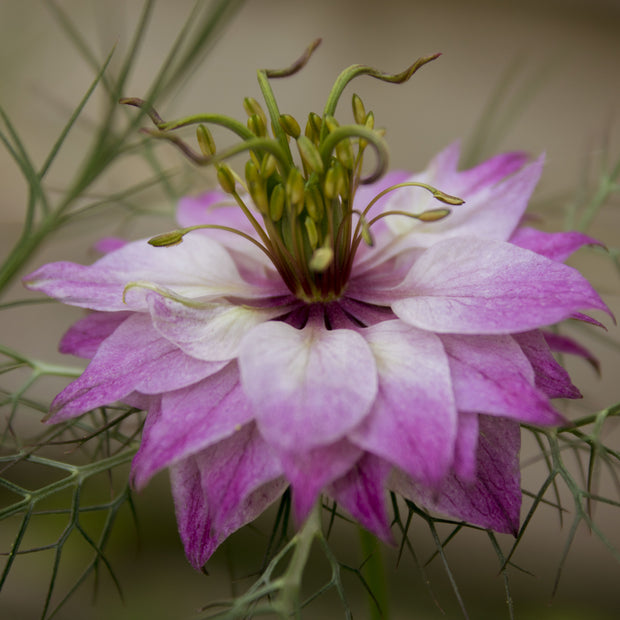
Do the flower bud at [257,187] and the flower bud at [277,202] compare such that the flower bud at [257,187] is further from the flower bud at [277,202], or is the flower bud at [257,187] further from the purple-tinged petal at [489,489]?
the purple-tinged petal at [489,489]

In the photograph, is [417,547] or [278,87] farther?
[278,87]

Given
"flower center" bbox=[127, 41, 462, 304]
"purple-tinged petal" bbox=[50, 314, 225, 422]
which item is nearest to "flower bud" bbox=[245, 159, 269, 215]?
"flower center" bbox=[127, 41, 462, 304]

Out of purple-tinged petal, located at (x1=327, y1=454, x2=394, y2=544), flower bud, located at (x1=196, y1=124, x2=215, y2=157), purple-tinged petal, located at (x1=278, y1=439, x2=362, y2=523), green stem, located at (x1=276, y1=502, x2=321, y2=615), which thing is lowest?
green stem, located at (x1=276, y1=502, x2=321, y2=615)

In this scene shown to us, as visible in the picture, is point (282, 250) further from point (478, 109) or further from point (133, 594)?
point (478, 109)

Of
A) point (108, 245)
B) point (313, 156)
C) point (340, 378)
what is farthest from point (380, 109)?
point (340, 378)

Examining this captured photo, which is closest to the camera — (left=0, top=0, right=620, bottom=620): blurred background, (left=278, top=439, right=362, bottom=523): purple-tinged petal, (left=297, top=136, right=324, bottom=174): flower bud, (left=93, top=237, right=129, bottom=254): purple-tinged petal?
(left=278, top=439, right=362, bottom=523): purple-tinged petal

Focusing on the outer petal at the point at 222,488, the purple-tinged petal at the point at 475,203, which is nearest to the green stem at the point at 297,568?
the outer petal at the point at 222,488

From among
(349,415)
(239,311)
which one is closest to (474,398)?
(349,415)

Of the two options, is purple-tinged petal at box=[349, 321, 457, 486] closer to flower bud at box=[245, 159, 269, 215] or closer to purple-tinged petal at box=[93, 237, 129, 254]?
flower bud at box=[245, 159, 269, 215]
